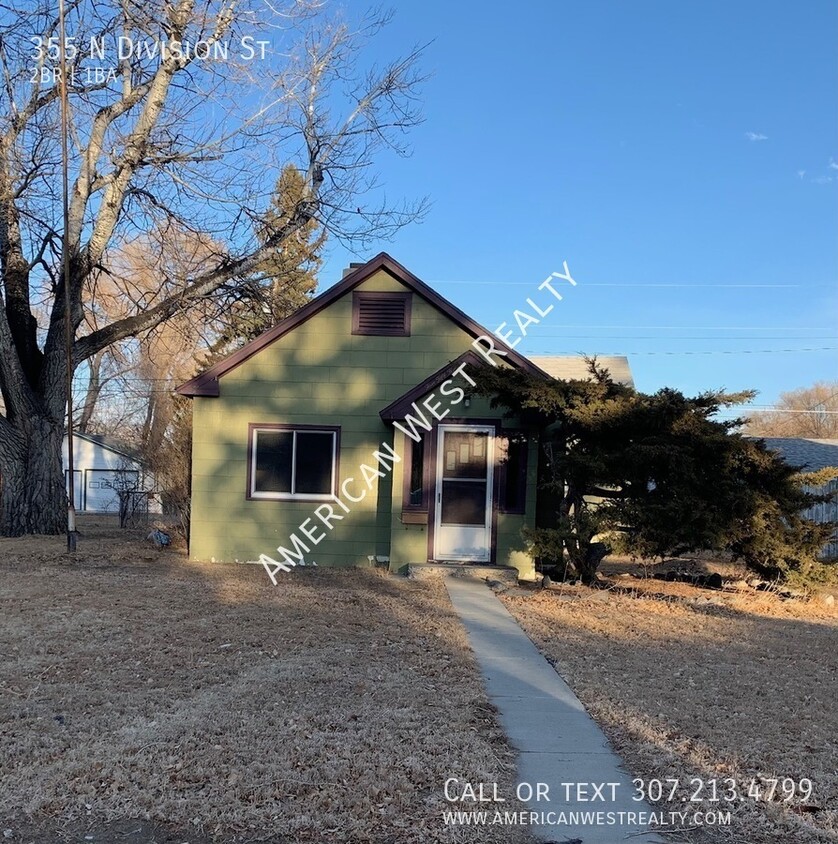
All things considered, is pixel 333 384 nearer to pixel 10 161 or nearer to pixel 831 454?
pixel 10 161

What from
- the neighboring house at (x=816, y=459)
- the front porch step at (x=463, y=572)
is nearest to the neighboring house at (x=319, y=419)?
the front porch step at (x=463, y=572)

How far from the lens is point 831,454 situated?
18547 mm

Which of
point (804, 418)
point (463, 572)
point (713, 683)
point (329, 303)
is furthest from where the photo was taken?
point (804, 418)

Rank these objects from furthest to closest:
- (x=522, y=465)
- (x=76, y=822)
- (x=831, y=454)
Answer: (x=831, y=454) → (x=522, y=465) → (x=76, y=822)

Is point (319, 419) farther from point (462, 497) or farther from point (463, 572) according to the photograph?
point (463, 572)

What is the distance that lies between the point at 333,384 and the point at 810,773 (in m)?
9.21

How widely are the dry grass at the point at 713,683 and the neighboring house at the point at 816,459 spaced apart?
5.48m

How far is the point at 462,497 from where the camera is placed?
440 inches

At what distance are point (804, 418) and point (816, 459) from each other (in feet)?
94.1

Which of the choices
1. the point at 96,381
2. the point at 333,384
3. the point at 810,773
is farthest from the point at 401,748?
the point at 96,381


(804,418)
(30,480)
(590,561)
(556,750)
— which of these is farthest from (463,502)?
(804,418)

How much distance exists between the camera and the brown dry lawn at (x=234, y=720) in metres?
3.43

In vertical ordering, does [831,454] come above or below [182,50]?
below

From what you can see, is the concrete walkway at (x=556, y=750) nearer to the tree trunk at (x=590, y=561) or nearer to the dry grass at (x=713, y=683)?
the dry grass at (x=713, y=683)
